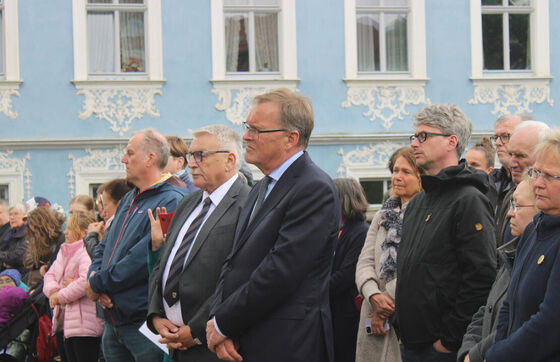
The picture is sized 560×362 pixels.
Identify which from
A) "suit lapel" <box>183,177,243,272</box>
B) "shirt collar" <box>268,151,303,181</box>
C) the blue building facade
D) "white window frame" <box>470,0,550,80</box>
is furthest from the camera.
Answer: "white window frame" <box>470,0,550,80</box>

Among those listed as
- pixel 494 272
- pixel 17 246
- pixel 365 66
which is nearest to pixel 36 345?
pixel 17 246

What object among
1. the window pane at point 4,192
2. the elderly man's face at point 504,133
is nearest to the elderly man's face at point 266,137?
the elderly man's face at point 504,133

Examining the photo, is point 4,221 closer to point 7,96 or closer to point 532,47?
point 7,96

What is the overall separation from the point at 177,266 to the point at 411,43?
9.91m

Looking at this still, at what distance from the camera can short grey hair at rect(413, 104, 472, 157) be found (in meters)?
4.61

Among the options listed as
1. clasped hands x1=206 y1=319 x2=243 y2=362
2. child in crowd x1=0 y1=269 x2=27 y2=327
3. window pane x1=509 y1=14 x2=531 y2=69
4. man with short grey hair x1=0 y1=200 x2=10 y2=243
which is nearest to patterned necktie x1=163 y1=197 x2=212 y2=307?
clasped hands x1=206 y1=319 x2=243 y2=362

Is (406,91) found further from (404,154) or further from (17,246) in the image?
(404,154)

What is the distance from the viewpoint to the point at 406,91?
13469 millimetres

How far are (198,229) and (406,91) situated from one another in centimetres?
936

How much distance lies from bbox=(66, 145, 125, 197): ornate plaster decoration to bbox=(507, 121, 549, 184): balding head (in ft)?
29.8

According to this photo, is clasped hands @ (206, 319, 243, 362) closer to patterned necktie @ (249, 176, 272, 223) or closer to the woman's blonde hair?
patterned necktie @ (249, 176, 272, 223)

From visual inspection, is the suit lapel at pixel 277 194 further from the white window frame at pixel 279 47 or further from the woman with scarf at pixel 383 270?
the white window frame at pixel 279 47

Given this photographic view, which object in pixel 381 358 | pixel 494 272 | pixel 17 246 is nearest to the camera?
pixel 494 272

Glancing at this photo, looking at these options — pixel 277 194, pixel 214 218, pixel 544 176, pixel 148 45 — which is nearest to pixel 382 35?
pixel 148 45
